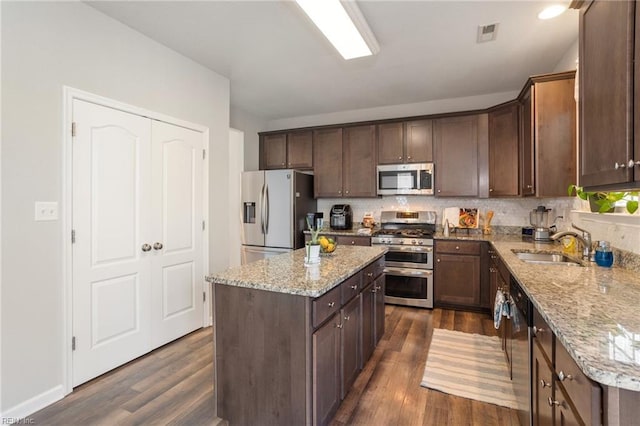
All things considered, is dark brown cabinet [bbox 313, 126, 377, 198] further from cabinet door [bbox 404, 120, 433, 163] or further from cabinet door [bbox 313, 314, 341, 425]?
cabinet door [bbox 313, 314, 341, 425]

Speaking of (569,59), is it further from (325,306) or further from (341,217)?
(325,306)

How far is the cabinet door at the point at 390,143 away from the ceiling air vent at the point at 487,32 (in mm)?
1678

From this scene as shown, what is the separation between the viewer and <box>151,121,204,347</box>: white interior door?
284 cm

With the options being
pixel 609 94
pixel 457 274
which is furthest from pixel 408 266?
pixel 609 94

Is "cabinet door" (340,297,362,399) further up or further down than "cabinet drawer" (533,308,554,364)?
further down

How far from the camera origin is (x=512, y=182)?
360 centimetres

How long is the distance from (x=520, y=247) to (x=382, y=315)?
1.41 meters

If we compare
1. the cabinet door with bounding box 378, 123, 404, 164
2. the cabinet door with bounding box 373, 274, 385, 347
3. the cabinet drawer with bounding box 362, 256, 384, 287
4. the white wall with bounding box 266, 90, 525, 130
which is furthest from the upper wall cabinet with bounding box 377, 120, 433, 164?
the cabinet door with bounding box 373, 274, 385, 347

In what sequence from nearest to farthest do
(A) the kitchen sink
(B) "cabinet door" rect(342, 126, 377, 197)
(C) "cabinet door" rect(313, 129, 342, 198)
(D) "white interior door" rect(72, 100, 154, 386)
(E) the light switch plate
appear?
(E) the light switch plate
(D) "white interior door" rect(72, 100, 154, 386)
(A) the kitchen sink
(B) "cabinet door" rect(342, 126, 377, 197)
(C) "cabinet door" rect(313, 129, 342, 198)

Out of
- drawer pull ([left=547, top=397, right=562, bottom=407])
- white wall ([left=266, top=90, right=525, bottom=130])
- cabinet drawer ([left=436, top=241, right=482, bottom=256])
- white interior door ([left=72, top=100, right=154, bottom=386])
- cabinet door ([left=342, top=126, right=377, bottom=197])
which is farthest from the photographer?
cabinet door ([left=342, top=126, right=377, bottom=197])

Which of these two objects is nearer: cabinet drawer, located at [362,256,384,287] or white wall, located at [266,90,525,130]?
cabinet drawer, located at [362,256,384,287]

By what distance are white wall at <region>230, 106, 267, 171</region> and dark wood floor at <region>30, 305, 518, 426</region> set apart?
2991mm

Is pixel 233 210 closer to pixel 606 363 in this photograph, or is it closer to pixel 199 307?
pixel 199 307

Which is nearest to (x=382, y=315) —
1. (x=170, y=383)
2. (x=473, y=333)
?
(x=473, y=333)
